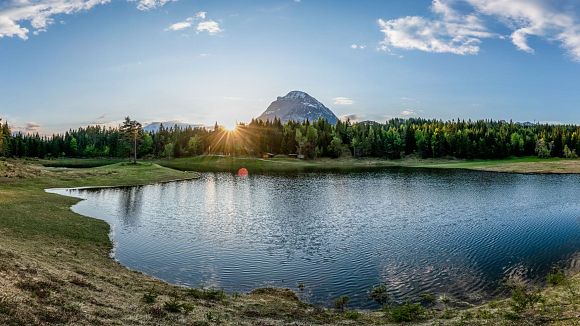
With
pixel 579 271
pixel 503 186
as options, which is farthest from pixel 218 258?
pixel 503 186

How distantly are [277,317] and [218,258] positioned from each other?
56.7 feet

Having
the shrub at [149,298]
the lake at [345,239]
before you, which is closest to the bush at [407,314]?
the lake at [345,239]

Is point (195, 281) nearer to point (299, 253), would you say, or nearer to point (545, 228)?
point (299, 253)

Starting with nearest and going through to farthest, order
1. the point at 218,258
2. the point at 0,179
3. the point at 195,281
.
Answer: the point at 195,281, the point at 218,258, the point at 0,179

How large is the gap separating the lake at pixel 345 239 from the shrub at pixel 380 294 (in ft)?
2.27

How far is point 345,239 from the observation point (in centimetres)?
4788

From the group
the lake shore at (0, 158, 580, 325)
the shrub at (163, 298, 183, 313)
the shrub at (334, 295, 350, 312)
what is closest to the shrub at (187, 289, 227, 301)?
the lake shore at (0, 158, 580, 325)

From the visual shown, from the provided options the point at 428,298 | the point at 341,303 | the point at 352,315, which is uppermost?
the point at 352,315

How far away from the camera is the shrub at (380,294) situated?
29.4 metres

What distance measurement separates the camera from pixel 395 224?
57.2 m

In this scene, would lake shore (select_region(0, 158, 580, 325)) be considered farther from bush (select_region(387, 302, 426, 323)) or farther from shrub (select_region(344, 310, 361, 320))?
bush (select_region(387, 302, 426, 323))

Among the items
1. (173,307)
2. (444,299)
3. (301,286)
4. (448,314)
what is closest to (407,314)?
(448,314)

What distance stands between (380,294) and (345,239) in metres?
17.6

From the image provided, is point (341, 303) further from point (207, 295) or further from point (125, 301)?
point (125, 301)
